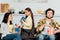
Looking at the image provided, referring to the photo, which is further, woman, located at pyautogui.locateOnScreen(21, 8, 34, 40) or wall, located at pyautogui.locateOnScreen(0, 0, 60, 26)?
wall, located at pyautogui.locateOnScreen(0, 0, 60, 26)

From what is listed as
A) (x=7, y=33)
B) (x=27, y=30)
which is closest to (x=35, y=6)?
(x=27, y=30)

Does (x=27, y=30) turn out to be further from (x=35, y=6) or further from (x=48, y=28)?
(x=35, y=6)

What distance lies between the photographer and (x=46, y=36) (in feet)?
15.8

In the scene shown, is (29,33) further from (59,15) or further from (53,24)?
(59,15)

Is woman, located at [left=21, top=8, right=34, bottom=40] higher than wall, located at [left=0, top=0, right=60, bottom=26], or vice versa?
wall, located at [left=0, top=0, right=60, bottom=26]

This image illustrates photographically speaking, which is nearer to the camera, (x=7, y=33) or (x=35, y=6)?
(x=7, y=33)

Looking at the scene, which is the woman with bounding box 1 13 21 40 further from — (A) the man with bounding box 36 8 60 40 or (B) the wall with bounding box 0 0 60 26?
(B) the wall with bounding box 0 0 60 26

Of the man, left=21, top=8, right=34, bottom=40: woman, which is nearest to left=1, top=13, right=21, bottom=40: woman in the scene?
left=21, top=8, right=34, bottom=40: woman

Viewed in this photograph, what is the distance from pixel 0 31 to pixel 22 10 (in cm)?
106

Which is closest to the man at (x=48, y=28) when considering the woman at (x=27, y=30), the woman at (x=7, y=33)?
the woman at (x=27, y=30)

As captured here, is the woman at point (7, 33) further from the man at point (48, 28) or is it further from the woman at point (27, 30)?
the man at point (48, 28)

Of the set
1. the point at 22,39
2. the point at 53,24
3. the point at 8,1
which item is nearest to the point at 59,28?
the point at 53,24

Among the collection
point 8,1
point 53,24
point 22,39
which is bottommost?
point 22,39

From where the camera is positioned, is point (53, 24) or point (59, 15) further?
point (59, 15)
